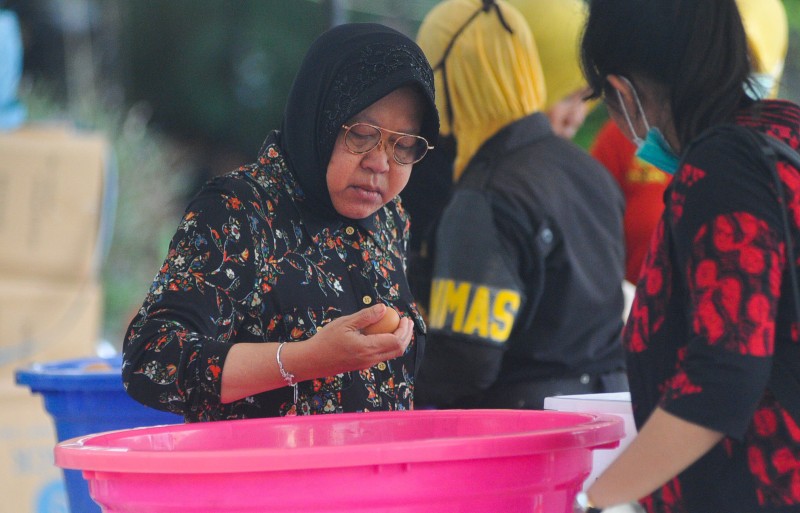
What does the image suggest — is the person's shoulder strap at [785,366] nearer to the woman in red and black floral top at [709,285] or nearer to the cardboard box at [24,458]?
the woman in red and black floral top at [709,285]

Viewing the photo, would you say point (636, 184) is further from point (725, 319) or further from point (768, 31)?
point (725, 319)

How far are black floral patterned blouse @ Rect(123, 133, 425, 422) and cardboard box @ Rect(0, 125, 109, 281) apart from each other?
213 cm

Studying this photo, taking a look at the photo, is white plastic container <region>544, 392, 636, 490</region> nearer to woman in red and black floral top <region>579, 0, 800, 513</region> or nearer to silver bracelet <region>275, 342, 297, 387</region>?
woman in red and black floral top <region>579, 0, 800, 513</region>

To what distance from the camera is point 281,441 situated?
1554 mm

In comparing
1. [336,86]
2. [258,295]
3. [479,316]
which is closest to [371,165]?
[336,86]

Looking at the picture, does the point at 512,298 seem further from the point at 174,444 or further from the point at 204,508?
the point at 204,508

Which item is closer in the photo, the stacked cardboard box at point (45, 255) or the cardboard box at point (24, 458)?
the cardboard box at point (24, 458)

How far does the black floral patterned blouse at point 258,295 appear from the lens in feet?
4.85

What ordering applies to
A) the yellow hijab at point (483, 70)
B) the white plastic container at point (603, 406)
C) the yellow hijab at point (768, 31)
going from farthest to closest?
1. the yellow hijab at point (768, 31)
2. the yellow hijab at point (483, 70)
3. the white plastic container at point (603, 406)

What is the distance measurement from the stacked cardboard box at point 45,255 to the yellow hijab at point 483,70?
150 centimetres

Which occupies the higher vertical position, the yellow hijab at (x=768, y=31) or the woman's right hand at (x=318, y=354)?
the yellow hijab at (x=768, y=31)

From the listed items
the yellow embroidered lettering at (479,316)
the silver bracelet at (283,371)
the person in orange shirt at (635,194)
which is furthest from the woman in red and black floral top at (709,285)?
the person in orange shirt at (635,194)

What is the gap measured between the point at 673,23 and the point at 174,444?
34.6 inches

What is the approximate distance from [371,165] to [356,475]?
0.66 metres
